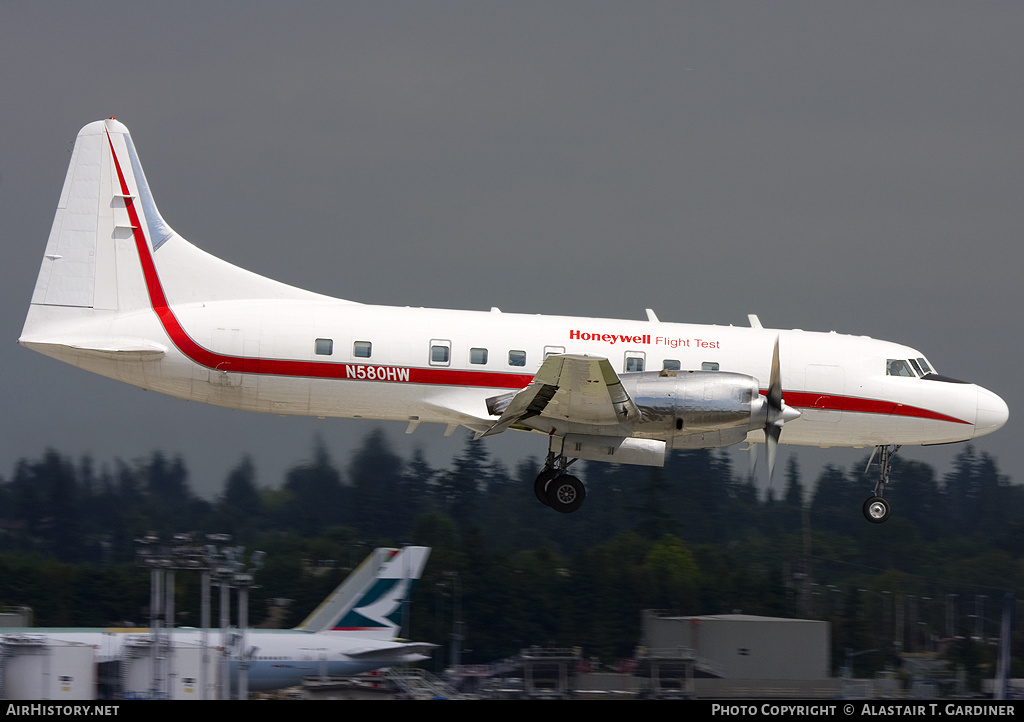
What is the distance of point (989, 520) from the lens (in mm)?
75062

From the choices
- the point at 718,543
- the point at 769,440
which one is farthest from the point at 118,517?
the point at 769,440

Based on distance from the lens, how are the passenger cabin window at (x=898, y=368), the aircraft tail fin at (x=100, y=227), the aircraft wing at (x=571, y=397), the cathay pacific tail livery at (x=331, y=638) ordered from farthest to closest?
the cathay pacific tail livery at (x=331, y=638)
the passenger cabin window at (x=898, y=368)
the aircraft tail fin at (x=100, y=227)
the aircraft wing at (x=571, y=397)

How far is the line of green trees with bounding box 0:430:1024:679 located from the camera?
60938mm

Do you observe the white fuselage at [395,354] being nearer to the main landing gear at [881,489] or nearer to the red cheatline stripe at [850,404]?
the red cheatline stripe at [850,404]

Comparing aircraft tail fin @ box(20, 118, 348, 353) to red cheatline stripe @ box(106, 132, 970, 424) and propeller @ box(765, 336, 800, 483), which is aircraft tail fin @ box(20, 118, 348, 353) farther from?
propeller @ box(765, 336, 800, 483)

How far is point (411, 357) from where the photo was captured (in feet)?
82.4

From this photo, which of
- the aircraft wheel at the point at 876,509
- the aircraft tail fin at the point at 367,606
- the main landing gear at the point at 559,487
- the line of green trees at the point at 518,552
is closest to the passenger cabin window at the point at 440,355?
the main landing gear at the point at 559,487

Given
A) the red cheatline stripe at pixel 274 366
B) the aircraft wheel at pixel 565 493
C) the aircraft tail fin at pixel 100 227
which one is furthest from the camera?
the aircraft tail fin at pixel 100 227

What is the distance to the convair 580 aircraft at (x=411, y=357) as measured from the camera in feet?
79.8

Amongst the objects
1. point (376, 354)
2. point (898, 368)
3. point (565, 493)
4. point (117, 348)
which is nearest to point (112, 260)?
point (117, 348)

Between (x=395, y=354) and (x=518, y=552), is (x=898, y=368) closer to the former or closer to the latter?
(x=395, y=354)

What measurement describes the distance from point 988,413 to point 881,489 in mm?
2923

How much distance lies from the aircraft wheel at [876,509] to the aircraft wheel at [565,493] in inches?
288
